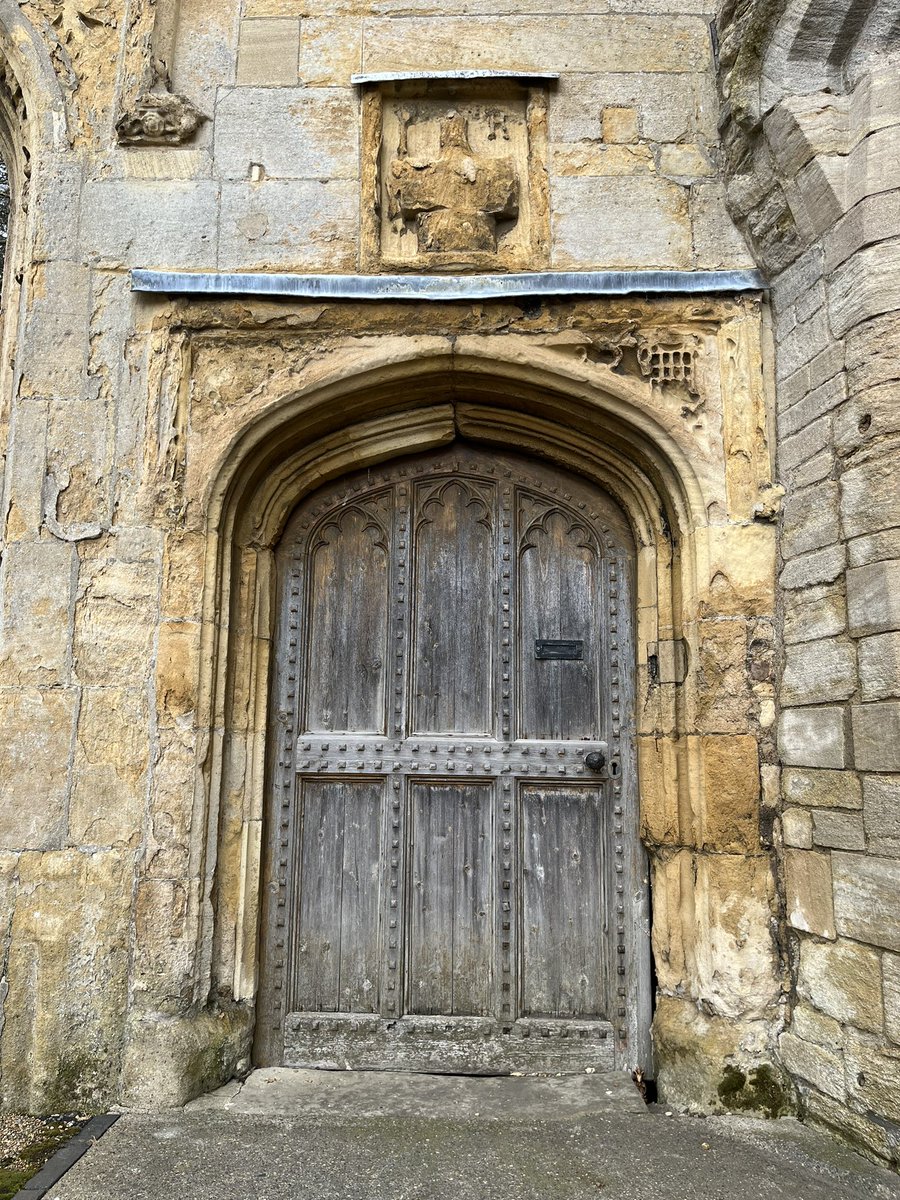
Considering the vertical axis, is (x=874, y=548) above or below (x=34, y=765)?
above

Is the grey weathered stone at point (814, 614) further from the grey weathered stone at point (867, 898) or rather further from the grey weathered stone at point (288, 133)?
the grey weathered stone at point (288, 133)

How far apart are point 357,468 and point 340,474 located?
79 mm

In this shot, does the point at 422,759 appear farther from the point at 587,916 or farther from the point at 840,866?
the point at 840,866

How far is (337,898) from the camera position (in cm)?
363

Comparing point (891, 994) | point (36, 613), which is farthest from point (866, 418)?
point (36, 613)

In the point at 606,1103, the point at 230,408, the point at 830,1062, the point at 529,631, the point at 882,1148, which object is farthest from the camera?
the point at 529,631

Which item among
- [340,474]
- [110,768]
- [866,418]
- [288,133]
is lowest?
[110,768]

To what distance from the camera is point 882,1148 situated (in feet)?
8.69

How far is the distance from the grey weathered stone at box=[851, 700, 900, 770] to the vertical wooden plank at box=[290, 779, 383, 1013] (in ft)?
6.03

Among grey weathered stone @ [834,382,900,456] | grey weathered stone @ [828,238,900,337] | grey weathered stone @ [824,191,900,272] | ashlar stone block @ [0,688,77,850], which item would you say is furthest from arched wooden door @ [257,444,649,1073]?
grey weathered stone @ [824,191,900,272]

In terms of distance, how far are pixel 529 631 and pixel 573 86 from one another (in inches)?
91.0

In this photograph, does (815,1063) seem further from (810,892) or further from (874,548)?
(874,548)

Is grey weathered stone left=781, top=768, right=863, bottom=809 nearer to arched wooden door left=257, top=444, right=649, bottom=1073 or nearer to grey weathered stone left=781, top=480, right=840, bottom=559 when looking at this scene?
arched wooden door left=257, top=444, right=649, bottom=1073

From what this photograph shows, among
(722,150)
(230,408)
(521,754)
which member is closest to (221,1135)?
(521,754)
